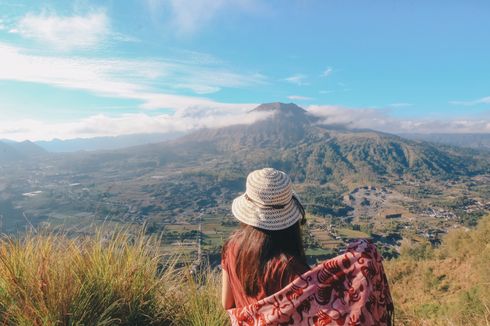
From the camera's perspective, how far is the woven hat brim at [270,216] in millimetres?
2192

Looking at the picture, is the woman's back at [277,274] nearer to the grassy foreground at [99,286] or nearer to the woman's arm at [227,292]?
the woman's arm at [227,292]

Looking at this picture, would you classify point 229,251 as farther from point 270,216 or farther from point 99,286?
point 99,286

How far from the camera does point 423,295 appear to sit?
18.4 meters

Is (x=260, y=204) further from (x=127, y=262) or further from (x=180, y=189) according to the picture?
(x=180, y=189)

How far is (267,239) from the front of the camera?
7.29ft

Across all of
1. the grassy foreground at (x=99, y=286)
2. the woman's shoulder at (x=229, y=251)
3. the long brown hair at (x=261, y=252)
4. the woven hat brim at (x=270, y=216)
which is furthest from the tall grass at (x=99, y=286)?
the woven hat brim at (x=270, y=216)

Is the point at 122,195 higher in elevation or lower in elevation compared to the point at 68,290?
lower

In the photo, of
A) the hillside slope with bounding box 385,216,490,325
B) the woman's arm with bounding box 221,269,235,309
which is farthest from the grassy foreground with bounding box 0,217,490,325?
the hillside slope with bounding box 385,216,490,325

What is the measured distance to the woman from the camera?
216cm

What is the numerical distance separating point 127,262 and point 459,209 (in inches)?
5006

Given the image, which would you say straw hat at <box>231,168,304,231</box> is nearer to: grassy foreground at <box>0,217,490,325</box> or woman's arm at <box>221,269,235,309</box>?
woman's arm at <box>221,269,235,309</box>

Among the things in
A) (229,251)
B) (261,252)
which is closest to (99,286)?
(229,251)

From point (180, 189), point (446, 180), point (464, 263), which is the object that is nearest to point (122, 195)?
point (180, 189)

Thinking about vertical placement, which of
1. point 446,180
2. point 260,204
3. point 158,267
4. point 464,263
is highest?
point 260,204
